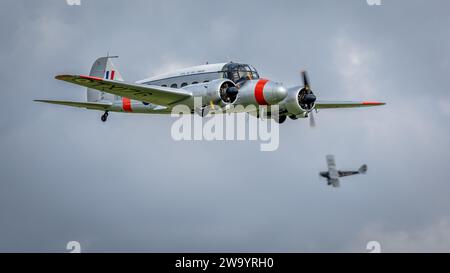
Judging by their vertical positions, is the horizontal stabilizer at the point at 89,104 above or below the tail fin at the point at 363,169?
above

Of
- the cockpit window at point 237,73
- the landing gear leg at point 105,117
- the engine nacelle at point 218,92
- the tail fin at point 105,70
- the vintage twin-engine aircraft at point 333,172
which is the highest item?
the tail fin at point 105,70

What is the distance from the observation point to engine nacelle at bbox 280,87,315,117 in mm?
46188

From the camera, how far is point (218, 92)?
4488 cm

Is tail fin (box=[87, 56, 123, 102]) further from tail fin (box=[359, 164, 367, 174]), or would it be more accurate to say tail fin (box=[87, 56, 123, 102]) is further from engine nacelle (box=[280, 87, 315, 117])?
tail fin (box=[359, 164, 367, 174])

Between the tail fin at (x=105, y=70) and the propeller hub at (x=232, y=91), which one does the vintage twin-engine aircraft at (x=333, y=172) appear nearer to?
the propeller hub at (x=232, y=91)

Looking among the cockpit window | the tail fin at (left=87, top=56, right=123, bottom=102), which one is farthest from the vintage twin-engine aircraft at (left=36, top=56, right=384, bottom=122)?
the tail fin at (left=87, top=56, right=123, bottom=102)

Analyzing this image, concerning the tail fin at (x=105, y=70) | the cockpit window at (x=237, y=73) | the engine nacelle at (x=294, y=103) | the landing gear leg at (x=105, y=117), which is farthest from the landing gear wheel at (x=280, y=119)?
the tail fin at (x=105, y=70)

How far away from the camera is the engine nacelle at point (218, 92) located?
45.0m
